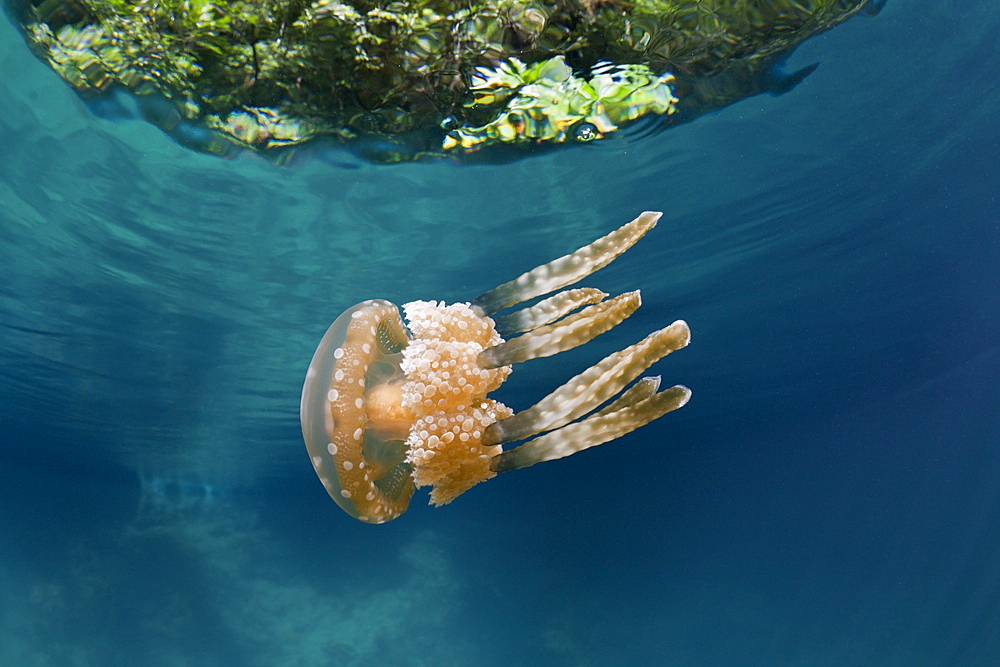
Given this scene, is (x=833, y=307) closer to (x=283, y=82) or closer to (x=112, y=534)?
(x=283, y=82)

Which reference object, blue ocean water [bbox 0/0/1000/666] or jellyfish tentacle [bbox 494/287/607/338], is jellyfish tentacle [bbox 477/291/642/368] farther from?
blue ocean water [bbox 0/0/1000/666]

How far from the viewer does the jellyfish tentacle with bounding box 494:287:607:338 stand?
7.79 feet

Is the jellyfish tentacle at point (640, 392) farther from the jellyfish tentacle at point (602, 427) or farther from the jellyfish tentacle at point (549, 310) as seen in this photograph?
the jellyfish tentacle at point (549, 310)

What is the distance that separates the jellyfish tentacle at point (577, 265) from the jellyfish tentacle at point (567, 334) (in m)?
0.15

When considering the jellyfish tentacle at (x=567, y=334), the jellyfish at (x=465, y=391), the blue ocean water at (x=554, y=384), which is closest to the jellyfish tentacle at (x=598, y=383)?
the jellyfish at (x=465, y=391)

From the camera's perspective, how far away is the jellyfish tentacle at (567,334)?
204 cm

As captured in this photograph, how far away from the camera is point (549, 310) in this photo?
2.40 metres

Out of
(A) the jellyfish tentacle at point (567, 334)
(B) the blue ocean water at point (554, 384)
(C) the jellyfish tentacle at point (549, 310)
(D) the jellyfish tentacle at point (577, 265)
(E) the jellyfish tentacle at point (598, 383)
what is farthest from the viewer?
(B) the blue ocean water at point (554, 384)

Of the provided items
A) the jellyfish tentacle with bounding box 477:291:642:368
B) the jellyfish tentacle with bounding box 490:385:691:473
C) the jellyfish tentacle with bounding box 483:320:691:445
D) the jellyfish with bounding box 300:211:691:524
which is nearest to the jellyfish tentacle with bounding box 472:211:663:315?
the jellyfish with bounding box 300:211:691:524

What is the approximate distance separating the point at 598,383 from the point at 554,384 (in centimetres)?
1485

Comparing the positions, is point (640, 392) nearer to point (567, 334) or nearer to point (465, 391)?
point (567, 334)

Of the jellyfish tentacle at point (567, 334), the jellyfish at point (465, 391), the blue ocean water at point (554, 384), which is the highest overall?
the jellyfish tentacle at point (567, 334)

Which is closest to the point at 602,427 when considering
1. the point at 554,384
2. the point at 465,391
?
the point at 465,391

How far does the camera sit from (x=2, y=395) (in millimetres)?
16000
